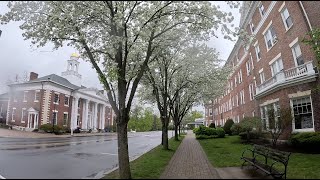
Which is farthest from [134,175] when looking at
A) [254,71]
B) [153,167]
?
[254,71]

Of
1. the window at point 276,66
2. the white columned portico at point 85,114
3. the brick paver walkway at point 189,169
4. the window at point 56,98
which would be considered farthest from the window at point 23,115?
the brick paver walkway at point 189,169

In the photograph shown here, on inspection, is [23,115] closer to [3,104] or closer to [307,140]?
[3,104]

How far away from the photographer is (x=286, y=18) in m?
21.0

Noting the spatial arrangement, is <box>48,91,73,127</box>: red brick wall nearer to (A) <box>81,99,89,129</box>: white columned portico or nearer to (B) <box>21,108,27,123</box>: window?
(B) <box>21,108,27,123</box>: window

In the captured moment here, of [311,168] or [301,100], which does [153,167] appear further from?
[301,100]

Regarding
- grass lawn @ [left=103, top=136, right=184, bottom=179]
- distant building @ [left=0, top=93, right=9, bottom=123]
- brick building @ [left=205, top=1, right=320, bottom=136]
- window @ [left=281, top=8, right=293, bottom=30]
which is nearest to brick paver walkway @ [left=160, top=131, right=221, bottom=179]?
grass lawn @ [left=103, top=136, right=184, bottom=179]

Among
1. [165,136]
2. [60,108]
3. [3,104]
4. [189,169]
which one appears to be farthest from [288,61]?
[3,104]

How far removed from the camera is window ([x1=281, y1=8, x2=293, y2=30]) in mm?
20636

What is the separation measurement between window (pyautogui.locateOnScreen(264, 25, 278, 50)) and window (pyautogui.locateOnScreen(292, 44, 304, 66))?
95.4 inches

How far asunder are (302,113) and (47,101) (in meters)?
39.6

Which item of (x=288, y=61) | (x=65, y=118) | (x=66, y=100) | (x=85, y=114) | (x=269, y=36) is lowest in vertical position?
(x=65, y=118)

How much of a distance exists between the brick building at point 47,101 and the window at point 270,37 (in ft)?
87.4

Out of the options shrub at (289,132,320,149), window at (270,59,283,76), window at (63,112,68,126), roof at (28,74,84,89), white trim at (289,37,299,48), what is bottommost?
shrub at (289,132,320,149)

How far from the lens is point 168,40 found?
1102cm
